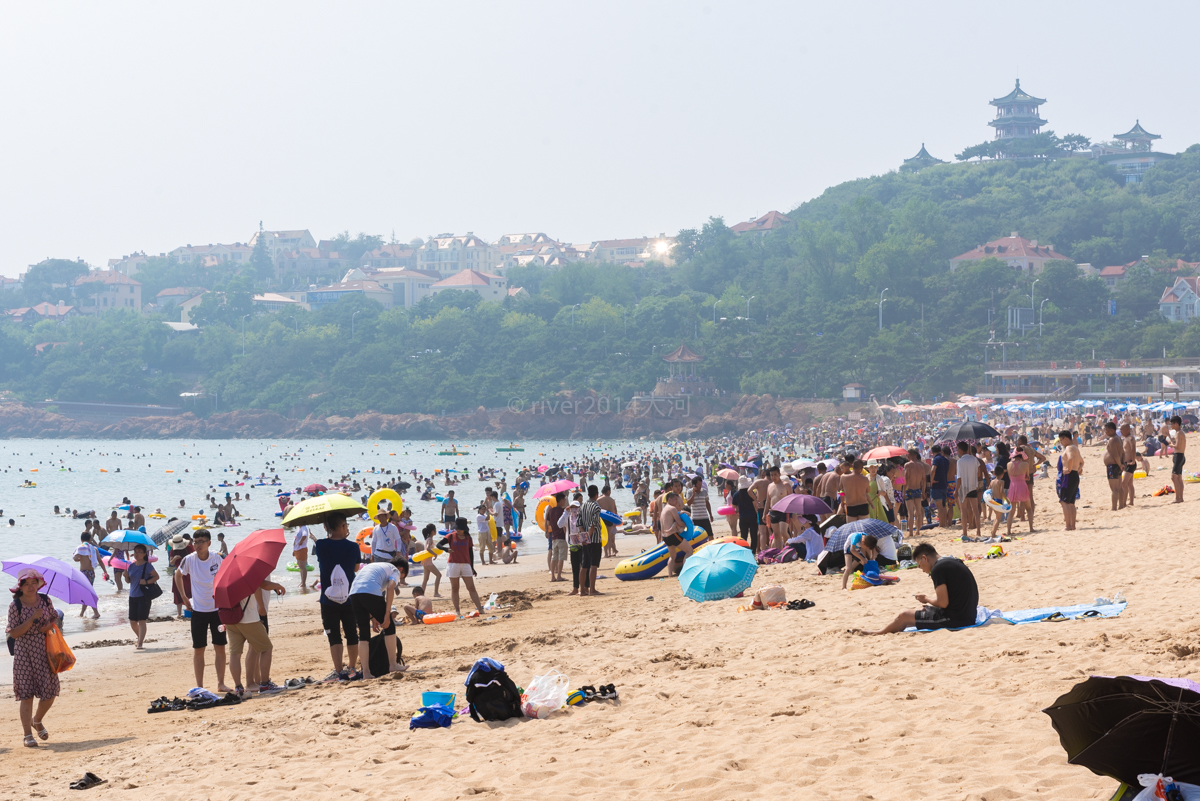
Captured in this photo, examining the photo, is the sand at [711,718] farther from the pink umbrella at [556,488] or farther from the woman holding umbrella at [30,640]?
the pink umbrella at [556,488]

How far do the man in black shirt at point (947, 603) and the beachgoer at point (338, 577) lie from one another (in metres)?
4.12

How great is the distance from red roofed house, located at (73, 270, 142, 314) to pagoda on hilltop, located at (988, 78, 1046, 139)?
376 feet

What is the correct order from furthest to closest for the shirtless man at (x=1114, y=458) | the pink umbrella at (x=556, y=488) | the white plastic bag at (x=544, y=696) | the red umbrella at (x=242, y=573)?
the pink umbrella at (x=556, y=488) → the shirtless man at (x=1114, y=458) → the red umbrella at (x=242, y=573) → the white plastic bag at (x=544, y=696)

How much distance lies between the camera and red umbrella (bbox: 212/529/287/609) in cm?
795

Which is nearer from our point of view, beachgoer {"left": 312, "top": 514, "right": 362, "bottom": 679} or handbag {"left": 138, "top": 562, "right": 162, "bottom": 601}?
beachgoer {"left": 312, "top": 514, "right": 362, "bottom": 679}

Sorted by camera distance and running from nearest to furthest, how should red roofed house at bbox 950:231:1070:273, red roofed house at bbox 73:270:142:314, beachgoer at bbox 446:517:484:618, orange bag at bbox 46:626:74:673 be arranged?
orange bag at bbox 46:626:74:673 < beachgoer at bbox 446:517:484:618 < red roofed house at bbox 950:231:1070:273 < red roofed house at bbox 73:270:142:314

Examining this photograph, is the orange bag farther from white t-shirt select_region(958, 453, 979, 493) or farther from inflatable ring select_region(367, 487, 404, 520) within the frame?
white t-shirt select_region(958, 453, 979, 493)

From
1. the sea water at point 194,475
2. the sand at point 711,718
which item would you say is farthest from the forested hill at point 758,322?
the sand at point 711,718

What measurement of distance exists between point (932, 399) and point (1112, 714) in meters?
73.0

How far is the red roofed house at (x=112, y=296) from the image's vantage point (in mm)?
141500

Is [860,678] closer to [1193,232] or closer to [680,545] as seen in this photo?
[680,545]

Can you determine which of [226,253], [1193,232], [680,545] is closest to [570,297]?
[1193,232]

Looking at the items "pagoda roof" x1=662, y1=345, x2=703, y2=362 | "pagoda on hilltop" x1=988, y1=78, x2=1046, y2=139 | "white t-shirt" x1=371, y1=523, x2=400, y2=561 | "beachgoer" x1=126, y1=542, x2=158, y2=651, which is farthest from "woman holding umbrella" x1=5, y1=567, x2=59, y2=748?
"pagoda on hilltop" x1=988, y1=78, x2=1046, y2=139

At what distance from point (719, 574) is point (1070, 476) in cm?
532
